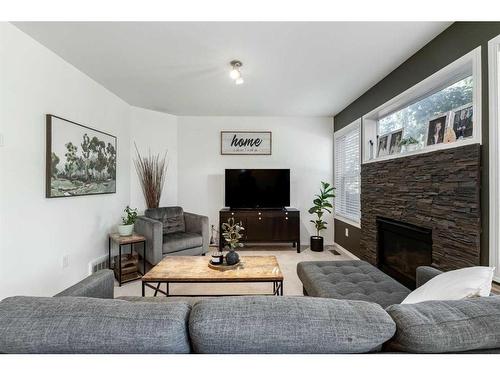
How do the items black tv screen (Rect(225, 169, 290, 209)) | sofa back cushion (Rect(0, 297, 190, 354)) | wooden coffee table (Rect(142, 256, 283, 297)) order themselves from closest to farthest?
1. sofa back cushion (Rect(0, 297, 190, 354))
2. wooden coffee table (Rect(142, 256, 283, 297))
3. black tv screen (Rect(225, 169, 290, 209))

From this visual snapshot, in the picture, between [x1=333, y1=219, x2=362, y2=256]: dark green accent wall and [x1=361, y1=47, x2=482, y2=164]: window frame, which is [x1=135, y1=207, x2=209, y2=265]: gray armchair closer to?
[x1=333, y1=219, x2=362, y2=256]: dark green accent wall

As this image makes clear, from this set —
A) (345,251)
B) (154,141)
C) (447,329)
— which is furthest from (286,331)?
(154,141)

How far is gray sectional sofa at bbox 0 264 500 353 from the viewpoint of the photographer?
0.72 metres

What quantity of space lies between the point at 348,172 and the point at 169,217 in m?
2.98

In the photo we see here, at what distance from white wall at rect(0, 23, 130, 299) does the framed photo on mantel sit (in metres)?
2.09

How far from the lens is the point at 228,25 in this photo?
1.85 m

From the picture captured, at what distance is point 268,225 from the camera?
3.97 m

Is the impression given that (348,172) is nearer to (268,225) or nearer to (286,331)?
(268,225)

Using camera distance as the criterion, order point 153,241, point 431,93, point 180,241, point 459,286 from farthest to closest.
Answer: point 180,241
point 153,241
point 431,93
point 459,286

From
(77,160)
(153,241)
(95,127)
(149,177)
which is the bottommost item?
(153,241)

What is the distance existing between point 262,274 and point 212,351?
129 cm

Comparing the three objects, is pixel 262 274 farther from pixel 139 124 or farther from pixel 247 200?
pixel 139 124

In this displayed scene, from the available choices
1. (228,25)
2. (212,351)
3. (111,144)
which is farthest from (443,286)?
(111,144)

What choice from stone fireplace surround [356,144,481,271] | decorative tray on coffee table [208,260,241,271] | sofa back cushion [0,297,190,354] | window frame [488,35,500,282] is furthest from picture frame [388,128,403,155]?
sofa back cushion [0,297,190,354]
